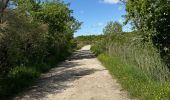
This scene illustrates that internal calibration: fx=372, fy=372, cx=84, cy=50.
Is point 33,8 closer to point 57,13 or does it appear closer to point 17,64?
point 57,13

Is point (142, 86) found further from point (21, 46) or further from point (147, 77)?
point (21, 46)

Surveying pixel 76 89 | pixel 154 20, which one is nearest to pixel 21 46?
pixel 76 89

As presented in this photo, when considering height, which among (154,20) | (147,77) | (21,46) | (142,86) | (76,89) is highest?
(154,20)

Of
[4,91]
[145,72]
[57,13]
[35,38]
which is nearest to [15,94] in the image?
[4,91]

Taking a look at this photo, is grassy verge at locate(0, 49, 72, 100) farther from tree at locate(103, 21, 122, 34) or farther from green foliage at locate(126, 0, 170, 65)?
tree at locate(103, 21, 122, 34)

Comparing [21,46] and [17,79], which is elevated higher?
[21,46]

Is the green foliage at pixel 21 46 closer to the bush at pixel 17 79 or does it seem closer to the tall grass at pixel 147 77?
the bush at pixel 17 79

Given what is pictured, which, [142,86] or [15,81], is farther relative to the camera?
[15,81]

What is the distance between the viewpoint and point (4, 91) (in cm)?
1361

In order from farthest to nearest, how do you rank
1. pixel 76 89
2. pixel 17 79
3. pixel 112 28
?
pixel 112 28, pixel 17 79, pixel 76 89

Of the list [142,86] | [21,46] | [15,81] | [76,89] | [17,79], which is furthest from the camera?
[21,46]

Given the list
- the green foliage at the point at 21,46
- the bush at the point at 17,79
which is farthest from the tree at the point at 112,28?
the bush at the point at 17,79

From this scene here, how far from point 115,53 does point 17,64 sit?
341 inches

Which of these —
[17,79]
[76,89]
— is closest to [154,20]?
[76,89]
